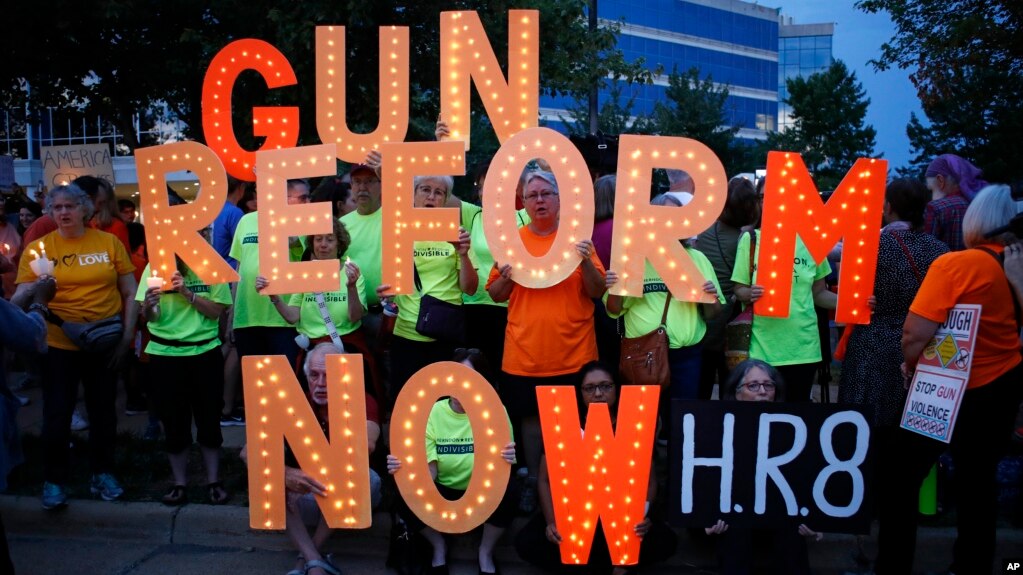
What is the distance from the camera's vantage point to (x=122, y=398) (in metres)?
8.24

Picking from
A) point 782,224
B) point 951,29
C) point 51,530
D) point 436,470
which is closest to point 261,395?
point 436,470

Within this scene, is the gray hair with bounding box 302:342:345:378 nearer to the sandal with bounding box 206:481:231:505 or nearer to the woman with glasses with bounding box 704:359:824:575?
the sandal with bounding box 206:481:231:505

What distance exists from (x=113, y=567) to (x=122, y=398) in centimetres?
374

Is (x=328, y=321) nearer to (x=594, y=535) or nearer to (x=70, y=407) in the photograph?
(x=70, y=407)

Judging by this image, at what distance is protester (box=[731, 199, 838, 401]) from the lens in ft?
16.1

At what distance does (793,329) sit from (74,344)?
3.93 m

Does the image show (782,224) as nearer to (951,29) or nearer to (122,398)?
(122,398)

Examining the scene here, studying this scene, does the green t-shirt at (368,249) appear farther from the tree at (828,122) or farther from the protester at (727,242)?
the tree at (828,122)

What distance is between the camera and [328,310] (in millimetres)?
5246

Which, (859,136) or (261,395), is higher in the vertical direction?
(859,136)

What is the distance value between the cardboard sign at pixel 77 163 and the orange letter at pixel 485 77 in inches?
242

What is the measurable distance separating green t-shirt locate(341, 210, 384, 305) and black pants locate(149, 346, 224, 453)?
924 millimetres

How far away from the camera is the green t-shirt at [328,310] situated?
5281 millimetres

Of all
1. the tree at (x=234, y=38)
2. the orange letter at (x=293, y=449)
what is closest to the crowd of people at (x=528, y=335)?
the orange letter at (x=293, y=449)
